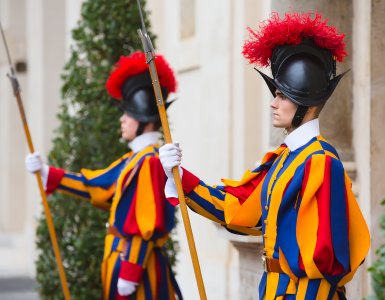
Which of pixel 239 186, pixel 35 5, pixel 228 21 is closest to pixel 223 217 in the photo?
pixel 239 186

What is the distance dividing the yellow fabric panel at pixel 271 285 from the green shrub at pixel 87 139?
2766mm

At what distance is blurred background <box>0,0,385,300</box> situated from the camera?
19.5 feet

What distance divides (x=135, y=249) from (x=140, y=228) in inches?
5.5

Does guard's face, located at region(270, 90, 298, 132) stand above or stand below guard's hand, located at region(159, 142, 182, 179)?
above

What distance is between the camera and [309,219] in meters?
3.92

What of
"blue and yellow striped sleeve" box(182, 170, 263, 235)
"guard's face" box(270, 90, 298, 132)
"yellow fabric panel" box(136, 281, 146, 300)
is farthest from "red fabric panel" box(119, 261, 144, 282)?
"guard's face" box(270, 90, 298, 132)

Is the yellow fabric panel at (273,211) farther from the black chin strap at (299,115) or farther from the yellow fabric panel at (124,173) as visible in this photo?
the yellow fabric panel at (124,173)

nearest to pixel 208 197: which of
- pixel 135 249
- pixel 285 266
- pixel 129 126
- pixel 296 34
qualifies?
pixel 285 266

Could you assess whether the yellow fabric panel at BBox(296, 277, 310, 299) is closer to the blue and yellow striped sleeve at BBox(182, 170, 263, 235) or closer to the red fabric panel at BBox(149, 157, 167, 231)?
the blue and yellow striped sleeve at BBox(182, 170, 263, 235)

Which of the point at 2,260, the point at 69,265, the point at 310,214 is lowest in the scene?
the point at 2,260

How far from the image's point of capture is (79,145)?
6941mm

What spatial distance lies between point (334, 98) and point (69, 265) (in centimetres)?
206

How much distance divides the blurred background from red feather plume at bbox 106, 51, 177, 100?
0.66m

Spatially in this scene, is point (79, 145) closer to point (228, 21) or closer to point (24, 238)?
point (228, 21)
